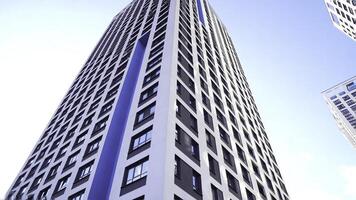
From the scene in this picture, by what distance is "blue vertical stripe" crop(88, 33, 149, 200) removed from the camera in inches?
816

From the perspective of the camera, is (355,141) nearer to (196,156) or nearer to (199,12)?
(199,12)

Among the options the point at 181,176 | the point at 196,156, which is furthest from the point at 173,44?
the point at 181,176

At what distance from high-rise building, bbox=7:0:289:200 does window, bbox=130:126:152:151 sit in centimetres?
9

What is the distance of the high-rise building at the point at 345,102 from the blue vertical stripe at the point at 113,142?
8174 centimetres

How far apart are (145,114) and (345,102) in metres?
88.6

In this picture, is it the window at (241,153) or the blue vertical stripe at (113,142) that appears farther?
the window at (241,153)

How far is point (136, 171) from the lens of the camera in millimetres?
18547

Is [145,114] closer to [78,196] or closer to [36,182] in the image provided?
[78,196]

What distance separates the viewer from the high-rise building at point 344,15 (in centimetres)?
5897

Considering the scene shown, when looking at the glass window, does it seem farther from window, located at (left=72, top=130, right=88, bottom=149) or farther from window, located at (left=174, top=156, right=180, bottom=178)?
window, located at (left=72, top=130, right=88, bottom=149)

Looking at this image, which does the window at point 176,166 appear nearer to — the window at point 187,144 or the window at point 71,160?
the window at point 187,144

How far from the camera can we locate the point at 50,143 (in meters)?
35.2

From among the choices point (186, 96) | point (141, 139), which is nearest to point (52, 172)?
point (141, 139)

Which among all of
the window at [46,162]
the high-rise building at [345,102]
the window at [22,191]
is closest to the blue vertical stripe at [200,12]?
the window at [46,162]
